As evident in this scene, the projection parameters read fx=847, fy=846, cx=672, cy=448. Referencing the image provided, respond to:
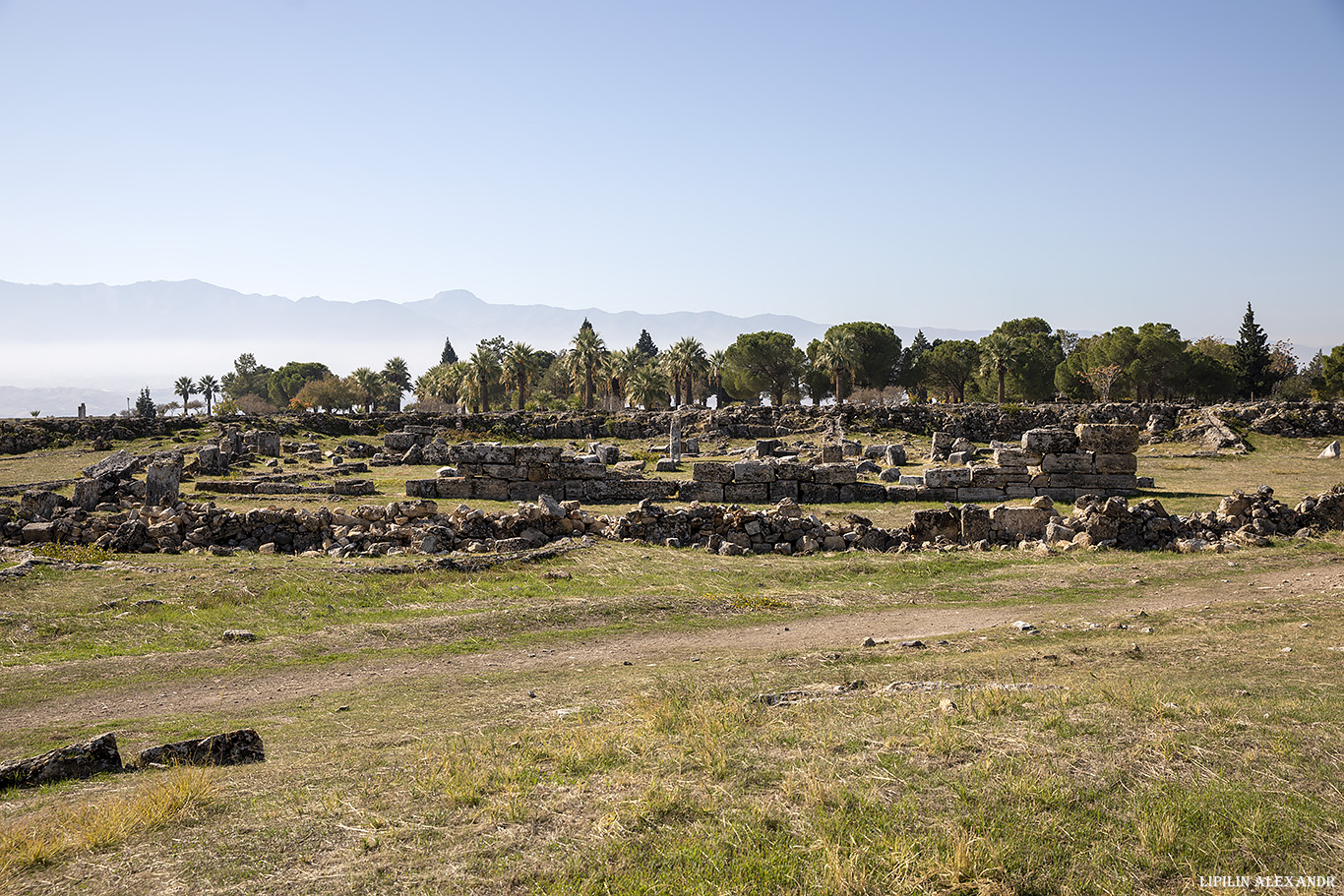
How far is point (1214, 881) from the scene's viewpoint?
15.0 feet

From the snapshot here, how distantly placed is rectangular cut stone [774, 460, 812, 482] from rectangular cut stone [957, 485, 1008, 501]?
182 inches

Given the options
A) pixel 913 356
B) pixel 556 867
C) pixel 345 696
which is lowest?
pixel 345 696

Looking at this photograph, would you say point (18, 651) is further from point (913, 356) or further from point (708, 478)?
point (913, 356)

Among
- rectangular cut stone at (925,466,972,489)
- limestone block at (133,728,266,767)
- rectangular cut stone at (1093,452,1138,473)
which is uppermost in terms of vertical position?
rectangular cut stone at (1093,452,1138,473)

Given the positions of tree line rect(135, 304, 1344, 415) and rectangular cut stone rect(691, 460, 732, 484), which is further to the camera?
tree line rect(135, 304, 1344, 415)

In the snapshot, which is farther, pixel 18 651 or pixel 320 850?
pixel 18 651

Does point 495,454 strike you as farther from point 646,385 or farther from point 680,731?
point 646,385

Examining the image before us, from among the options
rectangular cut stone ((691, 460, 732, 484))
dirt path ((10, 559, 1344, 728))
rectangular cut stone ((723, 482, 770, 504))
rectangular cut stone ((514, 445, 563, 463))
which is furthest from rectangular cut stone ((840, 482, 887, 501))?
dirt path ((10, 559, 1344, 728))

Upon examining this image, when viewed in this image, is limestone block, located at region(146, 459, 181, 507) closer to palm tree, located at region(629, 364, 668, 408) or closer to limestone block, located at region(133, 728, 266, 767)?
limestone block, located at region(133, 728, 266, 767)

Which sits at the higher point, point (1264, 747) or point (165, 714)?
point (1264, 747)

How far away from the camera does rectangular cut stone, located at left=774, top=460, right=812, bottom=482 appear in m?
26.8

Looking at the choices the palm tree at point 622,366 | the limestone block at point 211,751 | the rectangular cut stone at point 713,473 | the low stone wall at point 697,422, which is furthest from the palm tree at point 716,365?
the limestone block at point 211,751

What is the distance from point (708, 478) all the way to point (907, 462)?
15.3m

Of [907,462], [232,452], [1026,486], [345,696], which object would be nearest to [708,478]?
[1026,486]
